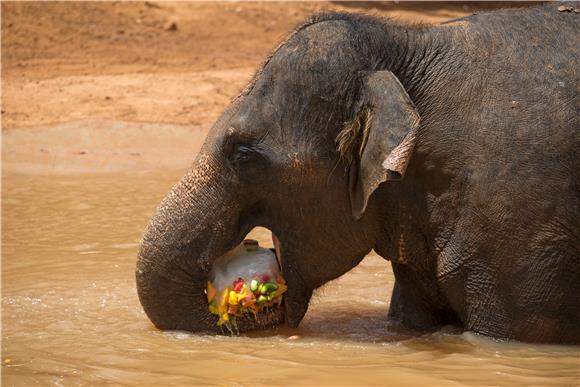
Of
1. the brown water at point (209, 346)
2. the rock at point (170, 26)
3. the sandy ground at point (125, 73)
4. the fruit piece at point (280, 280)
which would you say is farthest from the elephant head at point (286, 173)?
the rock at point (170, 26)

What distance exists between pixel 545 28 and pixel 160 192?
4.98 meters

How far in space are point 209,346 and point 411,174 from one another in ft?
3.94

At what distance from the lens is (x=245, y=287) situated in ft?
19.2

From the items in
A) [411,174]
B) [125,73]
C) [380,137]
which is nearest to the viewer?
[380,137]

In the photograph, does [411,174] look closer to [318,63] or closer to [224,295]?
[318,63]

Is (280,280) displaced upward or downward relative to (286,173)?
downward

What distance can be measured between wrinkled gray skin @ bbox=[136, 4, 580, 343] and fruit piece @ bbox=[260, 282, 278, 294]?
9 cm

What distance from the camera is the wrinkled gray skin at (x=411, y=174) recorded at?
556cm

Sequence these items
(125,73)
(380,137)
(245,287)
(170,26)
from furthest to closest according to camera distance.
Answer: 1. (170,26)
2. (125,73)
3. (245,287)
4. (380,137)

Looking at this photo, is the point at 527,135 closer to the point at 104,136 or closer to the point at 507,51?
the point at 507,51

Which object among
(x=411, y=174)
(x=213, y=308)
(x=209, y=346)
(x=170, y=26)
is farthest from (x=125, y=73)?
(x=411, y=174)

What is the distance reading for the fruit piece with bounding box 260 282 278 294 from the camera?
19.4 ft

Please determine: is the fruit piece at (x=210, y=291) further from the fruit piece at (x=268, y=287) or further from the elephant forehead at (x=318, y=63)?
the elephant forehead at (x=318, y=63)

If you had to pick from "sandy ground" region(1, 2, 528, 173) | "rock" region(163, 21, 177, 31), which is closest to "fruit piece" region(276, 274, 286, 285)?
"sandy ground" region(1, 2, 528, 173)
